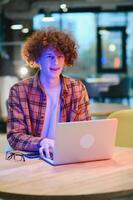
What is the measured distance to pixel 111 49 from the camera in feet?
31.0

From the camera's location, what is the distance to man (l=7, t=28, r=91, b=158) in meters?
2.39

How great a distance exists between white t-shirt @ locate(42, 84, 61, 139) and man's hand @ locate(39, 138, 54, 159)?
0.24 metres

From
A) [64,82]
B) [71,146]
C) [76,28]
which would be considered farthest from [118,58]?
[71,146]

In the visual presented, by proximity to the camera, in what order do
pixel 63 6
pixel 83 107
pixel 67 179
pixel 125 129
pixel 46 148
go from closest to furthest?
pixel 67 179, pixel 46 148, pixel 83 107, pixel 125 129, pixel 63 6

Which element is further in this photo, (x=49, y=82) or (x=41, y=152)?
(x=49, y=82)

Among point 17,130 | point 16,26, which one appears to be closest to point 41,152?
point 17,130

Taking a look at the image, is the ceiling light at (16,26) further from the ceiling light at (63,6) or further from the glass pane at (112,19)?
the glass pane at (112,19)

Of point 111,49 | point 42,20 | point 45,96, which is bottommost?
point 111,49

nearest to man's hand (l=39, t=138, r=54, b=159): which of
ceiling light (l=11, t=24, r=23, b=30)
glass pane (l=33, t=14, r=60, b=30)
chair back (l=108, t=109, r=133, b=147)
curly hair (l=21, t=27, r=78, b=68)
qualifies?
curly hair (l=21, t=27, r=78, b=68)

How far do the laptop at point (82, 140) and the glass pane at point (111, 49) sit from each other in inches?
290

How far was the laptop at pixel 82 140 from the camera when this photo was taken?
1.96 m

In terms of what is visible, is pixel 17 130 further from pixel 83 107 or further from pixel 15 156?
Answer: pixel 83 107

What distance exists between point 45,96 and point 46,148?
42 centimetres

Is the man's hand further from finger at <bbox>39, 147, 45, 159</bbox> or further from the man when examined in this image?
the man
